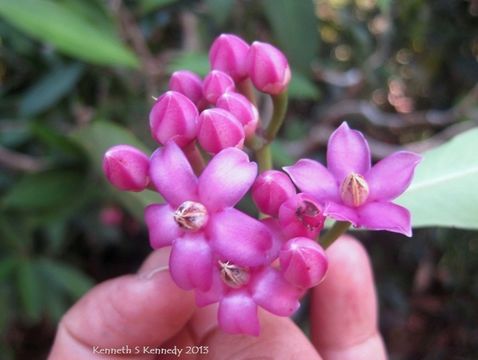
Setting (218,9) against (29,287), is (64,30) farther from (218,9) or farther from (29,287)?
(29,287)

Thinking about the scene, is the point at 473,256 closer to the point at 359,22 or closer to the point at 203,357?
the point at 359,22

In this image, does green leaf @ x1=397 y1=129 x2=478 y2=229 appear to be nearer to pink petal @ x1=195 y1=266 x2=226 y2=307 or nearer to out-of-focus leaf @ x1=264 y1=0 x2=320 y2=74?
pink petal @ x1=195 y1=266 x2=226 y2=307

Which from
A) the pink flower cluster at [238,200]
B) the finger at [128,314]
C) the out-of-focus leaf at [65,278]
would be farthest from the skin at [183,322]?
the out-of-focus leaf at [65,278]

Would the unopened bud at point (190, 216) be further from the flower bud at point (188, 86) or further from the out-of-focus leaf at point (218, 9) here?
the out-of-focus leaf at point (218, 9)

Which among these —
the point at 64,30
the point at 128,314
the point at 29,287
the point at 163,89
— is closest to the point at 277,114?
the point at 128,314

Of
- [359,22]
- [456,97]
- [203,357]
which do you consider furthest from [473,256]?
[203,357]

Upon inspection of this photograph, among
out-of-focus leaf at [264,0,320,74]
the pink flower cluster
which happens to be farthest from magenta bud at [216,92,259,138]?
out-of-focus leaf at [264,0,320,74]
